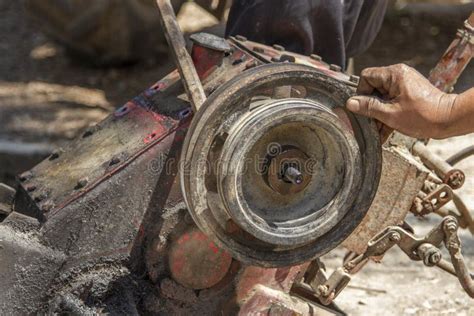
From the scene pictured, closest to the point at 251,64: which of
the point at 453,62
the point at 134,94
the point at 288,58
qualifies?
the point at 288,58

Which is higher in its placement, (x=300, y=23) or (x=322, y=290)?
(x=300, y=23)

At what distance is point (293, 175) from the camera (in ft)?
8.74

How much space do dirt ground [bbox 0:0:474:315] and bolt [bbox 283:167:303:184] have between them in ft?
5.22

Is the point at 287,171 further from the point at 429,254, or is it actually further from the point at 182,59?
the point at 429,254

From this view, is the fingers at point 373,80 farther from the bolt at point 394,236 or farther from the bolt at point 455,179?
the bolt at point 455,179

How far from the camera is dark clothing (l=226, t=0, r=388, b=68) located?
344 cm

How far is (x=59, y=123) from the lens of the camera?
5.66 metres

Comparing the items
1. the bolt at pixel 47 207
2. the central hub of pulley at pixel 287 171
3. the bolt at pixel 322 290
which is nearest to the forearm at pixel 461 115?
the central hub of pulley at pixel 287 171

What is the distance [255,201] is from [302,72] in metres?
0.41

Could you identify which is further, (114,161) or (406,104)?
(114,161)

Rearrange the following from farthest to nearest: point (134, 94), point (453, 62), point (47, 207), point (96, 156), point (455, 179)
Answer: point (134, 94) → point (455, 179) → point (453, 62) → point (96, 156) → point (47, 207)

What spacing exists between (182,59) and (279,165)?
1.55 feet

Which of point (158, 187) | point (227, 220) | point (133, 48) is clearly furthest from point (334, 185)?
point (133, 48)

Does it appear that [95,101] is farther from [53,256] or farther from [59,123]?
[53,256]
